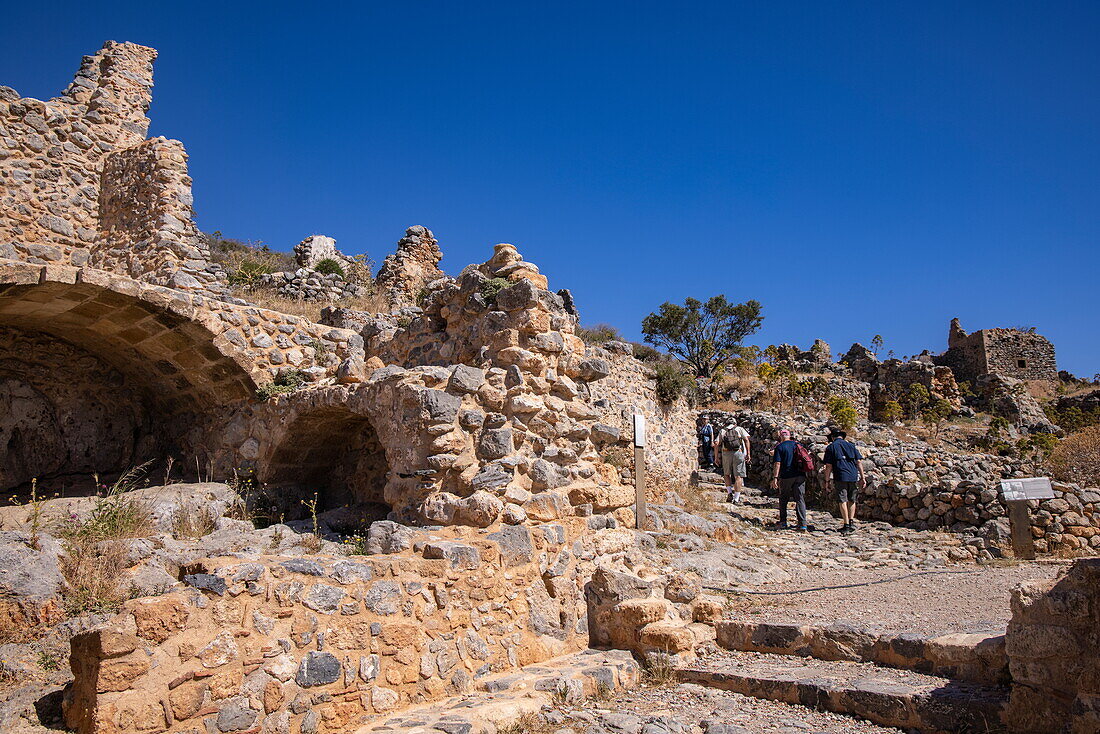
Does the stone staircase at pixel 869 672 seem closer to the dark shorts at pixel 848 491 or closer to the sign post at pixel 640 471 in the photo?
the sign post at pixel 640 471

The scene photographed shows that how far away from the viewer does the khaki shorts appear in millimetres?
14680

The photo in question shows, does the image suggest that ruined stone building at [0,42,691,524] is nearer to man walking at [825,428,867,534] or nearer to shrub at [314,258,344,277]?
man walking at [825,428,867,534]

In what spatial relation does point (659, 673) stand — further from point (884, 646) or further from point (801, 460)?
point (801, 460)

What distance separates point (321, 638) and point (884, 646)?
358cm

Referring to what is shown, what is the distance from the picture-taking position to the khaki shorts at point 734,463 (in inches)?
578

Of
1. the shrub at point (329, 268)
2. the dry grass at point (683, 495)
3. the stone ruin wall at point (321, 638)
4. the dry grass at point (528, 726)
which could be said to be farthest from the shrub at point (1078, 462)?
the shrub at point (329, 268)

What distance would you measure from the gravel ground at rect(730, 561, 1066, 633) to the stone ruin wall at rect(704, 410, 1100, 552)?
1.81 metres

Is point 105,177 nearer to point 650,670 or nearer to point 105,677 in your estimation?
point 105,677

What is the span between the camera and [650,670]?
4684mm

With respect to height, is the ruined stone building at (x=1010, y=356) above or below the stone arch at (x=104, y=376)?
above

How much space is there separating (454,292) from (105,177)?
7.12m

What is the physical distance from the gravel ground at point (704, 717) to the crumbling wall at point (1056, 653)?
675 millimetres

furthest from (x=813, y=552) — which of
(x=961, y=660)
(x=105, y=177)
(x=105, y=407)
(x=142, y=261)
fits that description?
(x=105, y=177)

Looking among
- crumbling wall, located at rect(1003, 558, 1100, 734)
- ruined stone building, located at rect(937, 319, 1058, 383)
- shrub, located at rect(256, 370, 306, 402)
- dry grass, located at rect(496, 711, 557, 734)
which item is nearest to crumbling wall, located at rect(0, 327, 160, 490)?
shrub, located at rect(256, 370, 306, 402)
